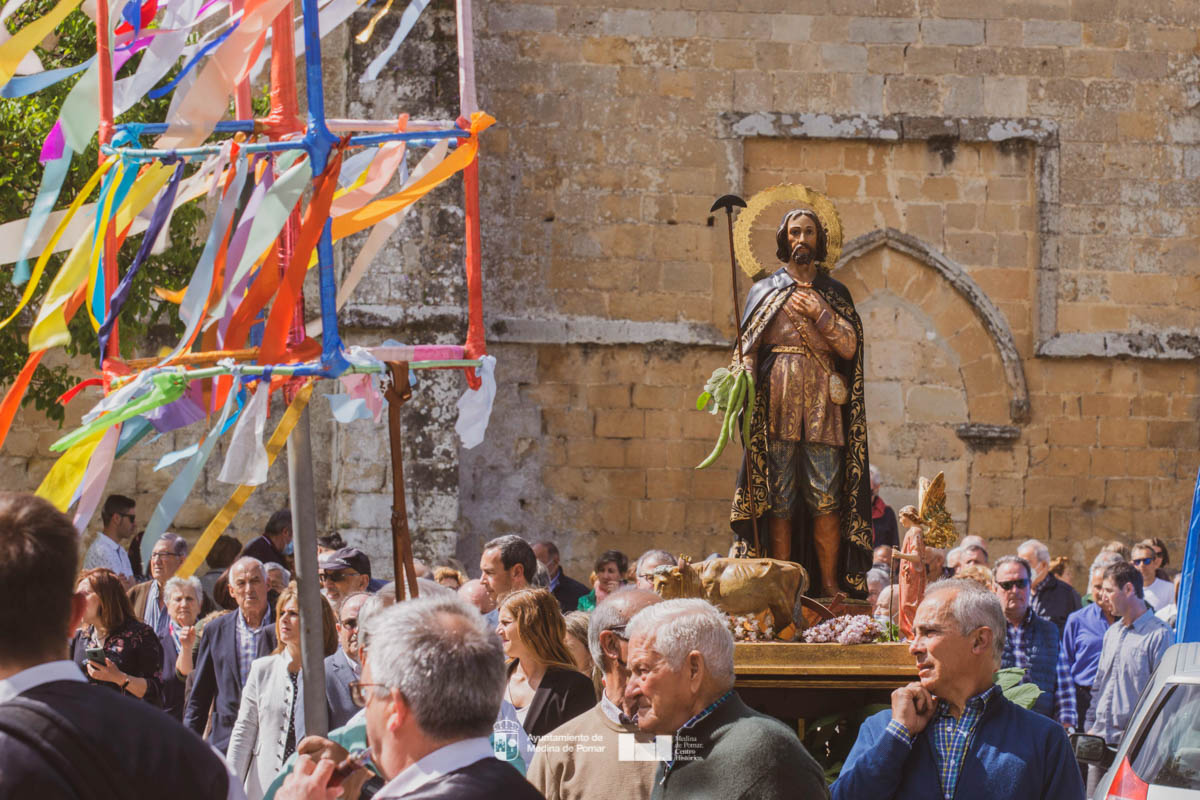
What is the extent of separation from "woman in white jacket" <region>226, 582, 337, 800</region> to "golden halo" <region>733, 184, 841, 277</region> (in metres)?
3.00

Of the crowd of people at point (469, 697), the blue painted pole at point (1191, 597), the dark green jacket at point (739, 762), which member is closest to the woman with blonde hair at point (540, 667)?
the crowd of people at point (469, 697)

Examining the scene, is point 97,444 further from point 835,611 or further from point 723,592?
point 835,611

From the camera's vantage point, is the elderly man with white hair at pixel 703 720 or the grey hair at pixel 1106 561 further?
the grey hair at pixel 1106 561

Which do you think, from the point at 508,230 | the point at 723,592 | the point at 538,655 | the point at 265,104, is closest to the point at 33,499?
the point at 538,655

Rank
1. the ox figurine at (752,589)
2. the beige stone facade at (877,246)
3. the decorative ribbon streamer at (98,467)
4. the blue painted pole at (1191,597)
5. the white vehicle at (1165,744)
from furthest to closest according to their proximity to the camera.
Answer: the beige stone facade at (877,246)
the blue painted pole at (1191,597)
the ox figurine at (752,589)
the white vehicle at (1165,744)
the decorative ribbon streamer at (98,467)

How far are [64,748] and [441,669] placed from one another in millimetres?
702

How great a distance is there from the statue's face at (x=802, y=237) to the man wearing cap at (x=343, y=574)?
260 centimetres

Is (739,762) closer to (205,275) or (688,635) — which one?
(688,635)

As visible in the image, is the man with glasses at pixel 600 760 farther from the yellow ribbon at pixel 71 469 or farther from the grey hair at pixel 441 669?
the yellow ribbon at pixel 71 469

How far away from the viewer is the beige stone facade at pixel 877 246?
14.5 meters

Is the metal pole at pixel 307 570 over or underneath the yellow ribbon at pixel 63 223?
underneath

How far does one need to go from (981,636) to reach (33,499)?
2.66 m

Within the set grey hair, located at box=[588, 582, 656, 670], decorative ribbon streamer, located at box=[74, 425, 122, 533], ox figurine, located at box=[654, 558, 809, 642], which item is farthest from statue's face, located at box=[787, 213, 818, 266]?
decorative ribbon streamer, located at box=[74, 425, 122, 533]

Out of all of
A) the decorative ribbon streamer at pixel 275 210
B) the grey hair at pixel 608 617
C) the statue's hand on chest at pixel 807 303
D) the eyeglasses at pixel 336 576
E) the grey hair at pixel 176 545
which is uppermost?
the decorative ribbon streamer at pixel 275 210
